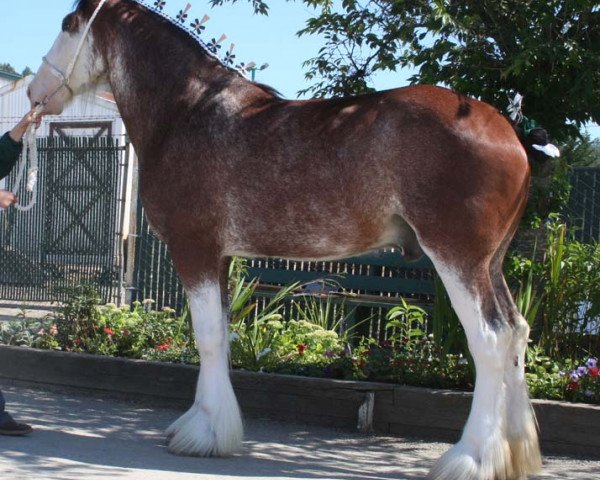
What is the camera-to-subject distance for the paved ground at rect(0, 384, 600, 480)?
4977mm

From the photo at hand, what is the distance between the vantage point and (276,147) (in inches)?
209

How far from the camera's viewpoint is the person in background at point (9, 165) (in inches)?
226

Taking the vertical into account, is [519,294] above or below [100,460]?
above

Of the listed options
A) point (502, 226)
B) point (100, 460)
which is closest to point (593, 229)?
point (502, 226)

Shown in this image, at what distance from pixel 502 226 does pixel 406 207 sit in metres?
0.52

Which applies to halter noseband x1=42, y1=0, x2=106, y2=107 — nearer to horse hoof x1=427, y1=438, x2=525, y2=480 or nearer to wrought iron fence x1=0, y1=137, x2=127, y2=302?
horse hoof x1=427, y1=438, x2=525, y2=480

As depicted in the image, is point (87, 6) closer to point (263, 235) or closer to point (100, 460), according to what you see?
point (263, 235)

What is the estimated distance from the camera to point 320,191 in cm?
518

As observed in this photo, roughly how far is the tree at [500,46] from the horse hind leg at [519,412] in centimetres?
173

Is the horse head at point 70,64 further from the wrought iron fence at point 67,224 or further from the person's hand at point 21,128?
the wrought iron fence at point 67,224

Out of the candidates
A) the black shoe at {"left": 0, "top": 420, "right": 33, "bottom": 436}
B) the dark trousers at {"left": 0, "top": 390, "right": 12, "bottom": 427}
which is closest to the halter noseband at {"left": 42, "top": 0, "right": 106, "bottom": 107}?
the dark trousers at {"left": 0, "top": 390, "right": 12, "bottom": 427}

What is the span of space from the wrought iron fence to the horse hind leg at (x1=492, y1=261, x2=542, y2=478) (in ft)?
28.5

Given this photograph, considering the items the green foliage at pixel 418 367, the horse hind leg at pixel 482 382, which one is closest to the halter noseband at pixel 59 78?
the horse hind leg at pixel 482 382

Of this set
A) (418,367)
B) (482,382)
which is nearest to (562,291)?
(418,367)
